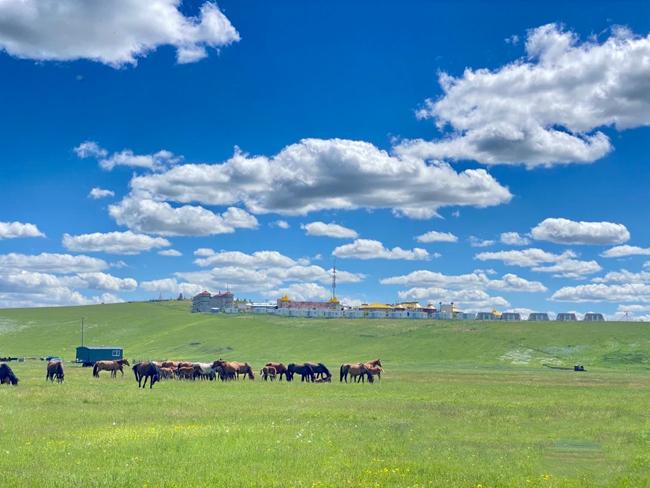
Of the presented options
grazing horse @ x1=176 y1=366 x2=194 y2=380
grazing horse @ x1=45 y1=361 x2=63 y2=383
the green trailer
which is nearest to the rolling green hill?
the green trailer

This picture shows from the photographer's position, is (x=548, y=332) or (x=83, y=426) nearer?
(x=83, y=426)

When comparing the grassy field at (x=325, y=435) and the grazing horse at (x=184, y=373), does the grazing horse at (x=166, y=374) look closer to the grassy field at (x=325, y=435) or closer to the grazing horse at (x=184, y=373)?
the grazing horse at (x=184, y=373)

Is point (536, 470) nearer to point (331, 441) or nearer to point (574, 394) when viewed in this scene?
point (331, 441)

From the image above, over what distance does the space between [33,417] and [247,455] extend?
12.1 m

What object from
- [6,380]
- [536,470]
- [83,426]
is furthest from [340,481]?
[6,380]

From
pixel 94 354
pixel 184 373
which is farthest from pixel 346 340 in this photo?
pixel 184 373

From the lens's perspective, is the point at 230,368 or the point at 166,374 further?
the point at 230,368

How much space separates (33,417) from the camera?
28688 millimetres

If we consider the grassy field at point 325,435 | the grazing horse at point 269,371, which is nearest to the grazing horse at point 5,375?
the grassy field at point 325,435

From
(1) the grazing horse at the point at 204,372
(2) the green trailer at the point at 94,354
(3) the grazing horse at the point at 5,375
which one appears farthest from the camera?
(2) the green trailer at the point at 94,354

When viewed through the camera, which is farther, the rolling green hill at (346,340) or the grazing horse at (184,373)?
the rolling green hill at (346,340)

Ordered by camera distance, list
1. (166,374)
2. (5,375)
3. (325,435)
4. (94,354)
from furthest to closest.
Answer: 1. (94,354)
2. (166,374)
3. (5,375)
4. (325,435)

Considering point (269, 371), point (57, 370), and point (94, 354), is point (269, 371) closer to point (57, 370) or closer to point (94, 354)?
point (57, 370)

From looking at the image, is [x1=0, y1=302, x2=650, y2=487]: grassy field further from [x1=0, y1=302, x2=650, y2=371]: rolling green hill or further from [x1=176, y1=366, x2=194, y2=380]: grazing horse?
[x1=0, y1=302, x2=650, y2=371]: rolling green hill
